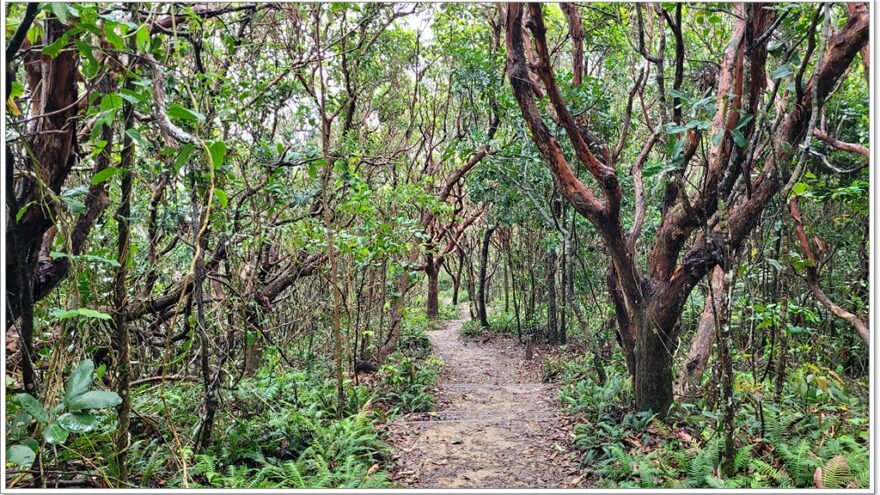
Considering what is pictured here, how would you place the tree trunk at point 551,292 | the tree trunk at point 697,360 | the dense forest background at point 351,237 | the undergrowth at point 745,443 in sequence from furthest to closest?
the tree trunk at point 551,292, the tree trunk at point 697,360, the undergrowth at point 745,443, the dense forest background at point 351,237

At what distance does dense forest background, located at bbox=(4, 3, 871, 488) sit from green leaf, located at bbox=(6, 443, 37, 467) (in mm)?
65

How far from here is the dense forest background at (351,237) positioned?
7.84 ft

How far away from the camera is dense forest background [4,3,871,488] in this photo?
239 centimetres

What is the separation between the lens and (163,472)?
3758 millimetres

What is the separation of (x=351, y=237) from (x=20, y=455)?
3992 mm

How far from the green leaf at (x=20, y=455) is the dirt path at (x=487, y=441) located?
12.5 ft

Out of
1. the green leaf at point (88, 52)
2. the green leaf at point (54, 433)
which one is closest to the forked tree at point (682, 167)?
the green leaf at point (88, 52)

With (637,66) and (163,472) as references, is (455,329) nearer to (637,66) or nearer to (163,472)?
(637,66)

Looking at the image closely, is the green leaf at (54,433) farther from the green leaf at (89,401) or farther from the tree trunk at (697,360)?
Result: the tree trunk at (697,360)

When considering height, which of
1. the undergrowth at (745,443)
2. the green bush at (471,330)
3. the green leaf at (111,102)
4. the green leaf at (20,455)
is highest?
the green leaf at (111,102)

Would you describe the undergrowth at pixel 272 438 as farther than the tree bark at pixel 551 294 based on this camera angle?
No

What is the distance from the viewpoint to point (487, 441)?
19.1 ft

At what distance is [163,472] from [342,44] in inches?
235

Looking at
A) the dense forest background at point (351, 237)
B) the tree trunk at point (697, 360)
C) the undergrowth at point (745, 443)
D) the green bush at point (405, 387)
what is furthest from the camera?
the green bush at point (405, 387)
